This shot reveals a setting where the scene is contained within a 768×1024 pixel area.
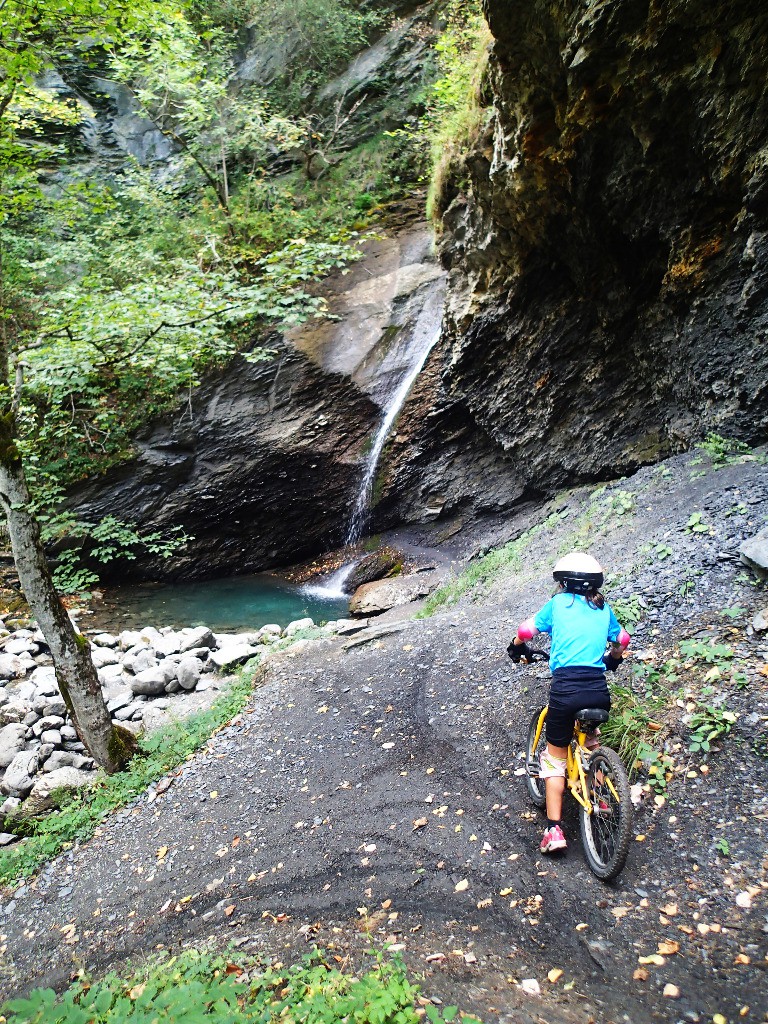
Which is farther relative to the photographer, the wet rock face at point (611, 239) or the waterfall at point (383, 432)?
the waterfall at point (383, 432)

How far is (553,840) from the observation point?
3.49 meters

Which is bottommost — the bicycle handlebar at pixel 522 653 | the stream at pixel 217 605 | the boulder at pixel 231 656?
the stream at pixel 217 605

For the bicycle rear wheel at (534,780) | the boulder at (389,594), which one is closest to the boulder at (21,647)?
the boulder at (389,594)

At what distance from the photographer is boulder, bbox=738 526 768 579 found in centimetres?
460

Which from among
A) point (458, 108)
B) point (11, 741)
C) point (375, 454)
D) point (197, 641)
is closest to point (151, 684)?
point (197, 641)

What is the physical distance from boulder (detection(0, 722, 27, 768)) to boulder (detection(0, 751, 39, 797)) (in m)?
0.22

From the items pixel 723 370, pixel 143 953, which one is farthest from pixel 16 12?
pixel 723 370

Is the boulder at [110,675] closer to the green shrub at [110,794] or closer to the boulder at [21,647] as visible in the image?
the boulder at [21,647]

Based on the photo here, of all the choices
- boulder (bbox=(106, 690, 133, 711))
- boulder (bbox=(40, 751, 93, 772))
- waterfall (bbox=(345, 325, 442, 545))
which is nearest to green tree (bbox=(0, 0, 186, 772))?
boulder (bbox=(40, 751, 93, 772))

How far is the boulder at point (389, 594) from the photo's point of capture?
38.0ft

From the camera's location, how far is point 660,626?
4.90 m

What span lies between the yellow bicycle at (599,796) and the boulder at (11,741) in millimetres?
6683

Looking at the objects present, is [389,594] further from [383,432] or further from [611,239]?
[611,239]

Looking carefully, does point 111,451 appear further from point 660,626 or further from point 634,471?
point 660,626
